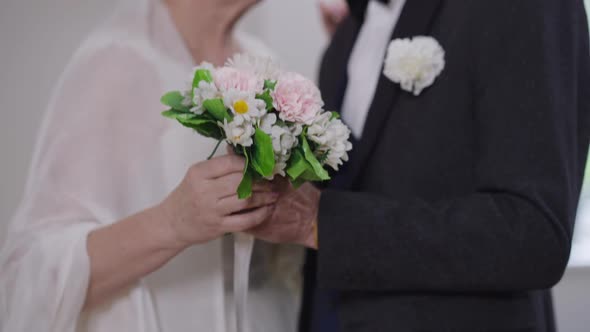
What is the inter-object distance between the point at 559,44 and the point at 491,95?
118 millimetres

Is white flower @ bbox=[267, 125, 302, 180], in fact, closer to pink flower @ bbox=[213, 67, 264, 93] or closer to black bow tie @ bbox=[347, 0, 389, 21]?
pink flower @ bbox=[213, 67, 264, 93]

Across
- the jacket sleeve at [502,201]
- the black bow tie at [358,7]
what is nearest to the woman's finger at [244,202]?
the jacket sleeve at [502,201]

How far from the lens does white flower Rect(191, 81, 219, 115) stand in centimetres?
71

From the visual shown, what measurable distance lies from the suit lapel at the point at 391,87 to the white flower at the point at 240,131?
11.8 inches

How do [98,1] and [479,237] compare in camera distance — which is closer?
[479,237]

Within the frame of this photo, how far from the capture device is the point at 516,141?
2.64 feet

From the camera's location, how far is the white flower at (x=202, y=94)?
711 millimetres

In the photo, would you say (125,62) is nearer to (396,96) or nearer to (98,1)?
(396,96)

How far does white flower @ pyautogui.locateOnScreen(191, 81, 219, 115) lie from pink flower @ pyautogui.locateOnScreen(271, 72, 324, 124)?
7 centimetres

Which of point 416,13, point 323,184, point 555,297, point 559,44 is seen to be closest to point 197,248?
point 323,184

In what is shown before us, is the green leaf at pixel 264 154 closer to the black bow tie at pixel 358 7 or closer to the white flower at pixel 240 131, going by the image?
the white flower at pixel 240 131

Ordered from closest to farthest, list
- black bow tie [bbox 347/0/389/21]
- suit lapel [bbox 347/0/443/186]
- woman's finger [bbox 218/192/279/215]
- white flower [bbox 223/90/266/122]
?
white flower [bbox 223/90/266/122] → woman's finger [bbox 218/192/279/215] → suit lapel [bbox 347/0/443/186] → black bow tie [bbox 347/0/389/21]

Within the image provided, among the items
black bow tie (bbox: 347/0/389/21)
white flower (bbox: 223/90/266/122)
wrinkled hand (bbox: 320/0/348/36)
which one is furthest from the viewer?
wrinkled hand (bbox: 320/0/348/36)

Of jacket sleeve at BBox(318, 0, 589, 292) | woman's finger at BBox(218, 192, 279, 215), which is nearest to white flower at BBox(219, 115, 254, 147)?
woman's finger at BBox(218, 192, 279, 215)
